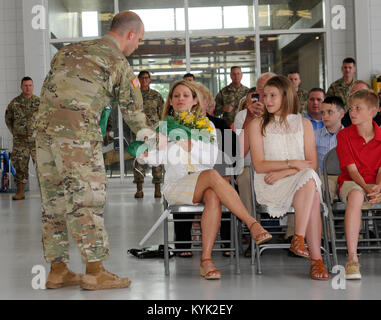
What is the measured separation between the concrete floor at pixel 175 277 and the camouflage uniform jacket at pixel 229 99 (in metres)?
3.54

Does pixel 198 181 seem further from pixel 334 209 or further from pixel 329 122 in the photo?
pixel 329 122

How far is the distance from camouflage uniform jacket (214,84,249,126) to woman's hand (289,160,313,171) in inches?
199

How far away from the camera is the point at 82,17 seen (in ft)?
36.0

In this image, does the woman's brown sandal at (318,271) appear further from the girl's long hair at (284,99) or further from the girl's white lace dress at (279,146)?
the girl's long hair at (284,99)

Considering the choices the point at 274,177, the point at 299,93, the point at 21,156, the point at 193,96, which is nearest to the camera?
the point at 274,177

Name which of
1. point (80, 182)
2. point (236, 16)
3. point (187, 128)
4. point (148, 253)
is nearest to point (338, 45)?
point (236, 16)

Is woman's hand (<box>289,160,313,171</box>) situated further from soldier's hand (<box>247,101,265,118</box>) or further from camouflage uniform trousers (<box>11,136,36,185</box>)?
camouflage uniform trousers (<box>11,136,36,185</box>)

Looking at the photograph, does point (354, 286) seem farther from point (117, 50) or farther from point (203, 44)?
point (203, 44)

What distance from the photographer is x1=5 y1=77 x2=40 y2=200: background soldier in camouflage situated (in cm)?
905

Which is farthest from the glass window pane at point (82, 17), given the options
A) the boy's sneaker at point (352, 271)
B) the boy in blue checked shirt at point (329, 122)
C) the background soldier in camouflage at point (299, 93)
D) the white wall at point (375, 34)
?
the boy's sneaker at point (352, 271)

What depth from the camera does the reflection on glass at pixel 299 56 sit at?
35.1 feet

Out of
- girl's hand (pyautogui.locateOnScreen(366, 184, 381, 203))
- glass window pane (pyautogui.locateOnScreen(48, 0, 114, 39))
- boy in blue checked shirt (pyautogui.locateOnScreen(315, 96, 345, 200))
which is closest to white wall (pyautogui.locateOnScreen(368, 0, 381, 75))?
glass window pane (pyautogui.locateOnScreen(48, 0, 114, 39))

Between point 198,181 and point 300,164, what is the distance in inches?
26.0

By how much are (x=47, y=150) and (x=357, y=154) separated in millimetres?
1978
